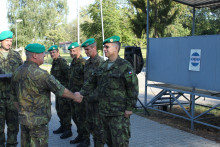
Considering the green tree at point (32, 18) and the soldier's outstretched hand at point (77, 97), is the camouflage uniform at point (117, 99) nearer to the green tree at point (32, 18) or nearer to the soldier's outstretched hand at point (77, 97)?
the soldier's outstretched hand at point (77, 97)

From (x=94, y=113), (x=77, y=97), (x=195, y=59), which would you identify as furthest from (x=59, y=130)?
(x=195, y=59)

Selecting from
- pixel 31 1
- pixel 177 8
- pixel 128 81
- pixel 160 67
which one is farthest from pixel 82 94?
pixel 31 1

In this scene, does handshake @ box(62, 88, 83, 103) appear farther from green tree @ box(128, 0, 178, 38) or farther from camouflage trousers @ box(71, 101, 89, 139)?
green tree @ box(128, 0, 178, 38)

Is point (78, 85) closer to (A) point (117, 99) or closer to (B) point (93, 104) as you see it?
(B) point (93, 104)

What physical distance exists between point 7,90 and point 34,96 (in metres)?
1.43

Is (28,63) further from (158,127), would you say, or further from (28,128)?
(158,127)

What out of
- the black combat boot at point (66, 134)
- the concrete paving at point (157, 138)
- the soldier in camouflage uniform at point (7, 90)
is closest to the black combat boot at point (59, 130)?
the concrete paving at point (157, 138)

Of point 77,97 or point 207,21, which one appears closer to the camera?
point 77,97

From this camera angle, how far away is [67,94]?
326 cm

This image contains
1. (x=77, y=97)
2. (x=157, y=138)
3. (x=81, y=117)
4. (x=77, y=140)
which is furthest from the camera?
(x=157, y=138)

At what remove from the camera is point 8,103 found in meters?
4.17

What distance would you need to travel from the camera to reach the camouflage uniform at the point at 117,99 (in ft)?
10.8

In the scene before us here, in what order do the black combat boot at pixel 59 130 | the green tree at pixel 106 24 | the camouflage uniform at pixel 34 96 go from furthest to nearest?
the green tree at pixel 106 24, the black combat boot at pixel 59 130, the camouflage uniform at pixel 34 96

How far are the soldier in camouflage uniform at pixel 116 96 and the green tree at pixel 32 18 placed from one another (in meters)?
39.3
